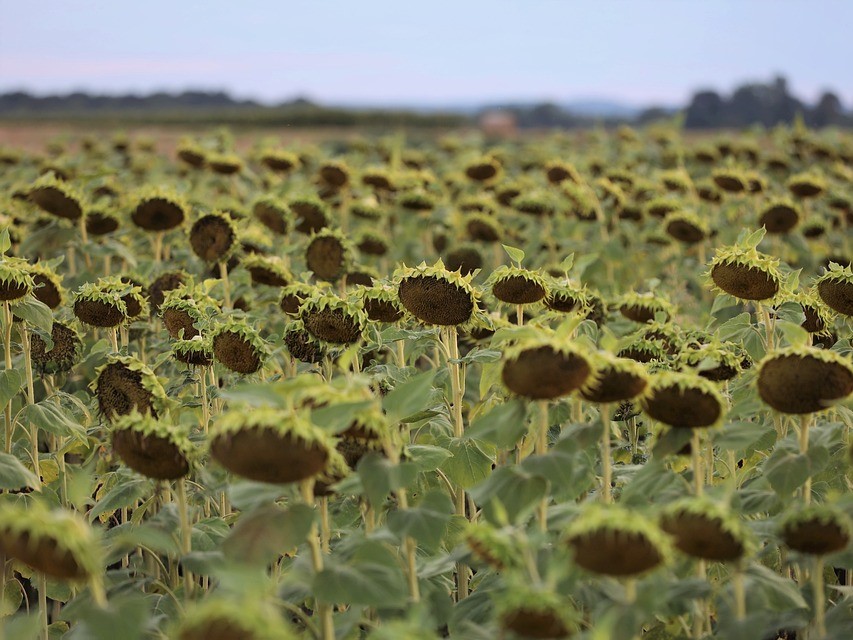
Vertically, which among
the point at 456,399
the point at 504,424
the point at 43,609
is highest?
the point at 504,424

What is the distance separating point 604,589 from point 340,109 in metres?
28.1

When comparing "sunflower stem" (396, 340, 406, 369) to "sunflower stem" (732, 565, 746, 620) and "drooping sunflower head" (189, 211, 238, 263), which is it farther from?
"sunflower stem" (732, 565, 746, 620)

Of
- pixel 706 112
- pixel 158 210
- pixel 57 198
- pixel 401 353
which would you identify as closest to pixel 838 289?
pixel 401 353

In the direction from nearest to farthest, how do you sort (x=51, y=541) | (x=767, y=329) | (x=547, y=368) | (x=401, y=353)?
(x=51, y=541)
(x=547, y=368)
(x=767, y=329)
(x=401, y=353)

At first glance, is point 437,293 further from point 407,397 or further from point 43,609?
point 43,609

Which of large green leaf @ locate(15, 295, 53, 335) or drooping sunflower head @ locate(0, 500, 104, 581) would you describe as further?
large green leaf @ locate(15, 295, 53, 335)

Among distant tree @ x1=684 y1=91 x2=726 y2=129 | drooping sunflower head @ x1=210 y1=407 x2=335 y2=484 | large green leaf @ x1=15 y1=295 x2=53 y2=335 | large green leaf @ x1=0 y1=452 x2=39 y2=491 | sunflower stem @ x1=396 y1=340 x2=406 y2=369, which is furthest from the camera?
distant tree @ x1=684 y1=91 x2=726 y2=129

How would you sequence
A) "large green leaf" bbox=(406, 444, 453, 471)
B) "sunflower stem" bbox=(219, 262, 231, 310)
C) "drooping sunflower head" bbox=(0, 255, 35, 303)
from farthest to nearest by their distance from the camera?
"sunflower stem" bbox=(219, 262, 231, 310) → "drooping sunflower head" bbox=(0, 255, 35, 303) → "large green leaf" bbox=(406, 444, 453, 471)

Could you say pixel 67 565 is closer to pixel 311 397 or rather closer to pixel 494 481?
pixel 311 397

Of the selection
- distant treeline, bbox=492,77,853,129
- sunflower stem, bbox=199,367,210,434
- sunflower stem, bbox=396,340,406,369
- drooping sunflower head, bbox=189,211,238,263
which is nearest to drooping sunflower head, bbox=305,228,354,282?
drooping sunflower head, bbox=189,211,238,263

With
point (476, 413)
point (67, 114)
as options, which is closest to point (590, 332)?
point (476, 413)

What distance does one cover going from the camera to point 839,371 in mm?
1871

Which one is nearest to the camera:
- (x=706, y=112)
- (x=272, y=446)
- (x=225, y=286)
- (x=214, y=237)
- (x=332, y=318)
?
(x=272, y=446)

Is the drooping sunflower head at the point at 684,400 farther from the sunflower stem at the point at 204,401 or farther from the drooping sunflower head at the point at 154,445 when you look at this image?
the sunflower stem at the point at 204,401
